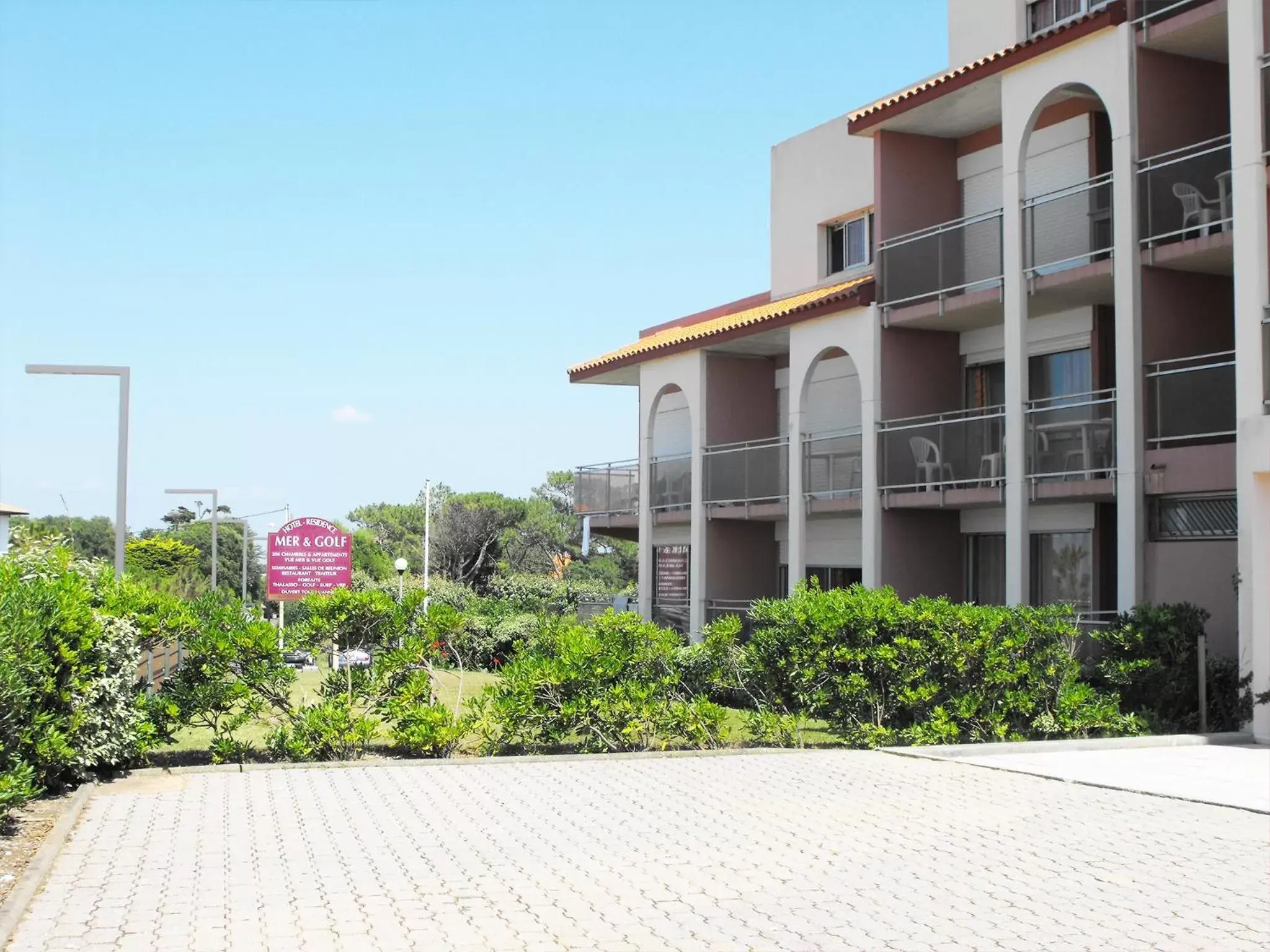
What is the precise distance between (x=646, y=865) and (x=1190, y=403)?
11.5 m

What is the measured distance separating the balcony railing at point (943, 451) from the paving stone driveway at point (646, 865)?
897 centimetres

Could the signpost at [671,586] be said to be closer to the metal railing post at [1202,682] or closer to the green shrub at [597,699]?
the metal railing post at [1202,682]

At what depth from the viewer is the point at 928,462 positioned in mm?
21188

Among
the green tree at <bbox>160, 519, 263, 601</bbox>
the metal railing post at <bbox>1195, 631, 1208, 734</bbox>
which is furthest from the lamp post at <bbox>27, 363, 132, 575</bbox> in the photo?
the green tree at <bbox>160, 519, 263, 601</bbox>

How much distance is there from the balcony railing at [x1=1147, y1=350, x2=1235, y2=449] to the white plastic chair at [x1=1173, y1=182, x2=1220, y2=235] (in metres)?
1.72

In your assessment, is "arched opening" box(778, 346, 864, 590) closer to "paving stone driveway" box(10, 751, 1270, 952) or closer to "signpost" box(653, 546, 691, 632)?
"signpost" box(653, 546, 691, 632)

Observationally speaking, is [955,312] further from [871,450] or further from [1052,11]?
[1052,11]

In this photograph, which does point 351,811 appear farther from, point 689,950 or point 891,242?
point 891,242

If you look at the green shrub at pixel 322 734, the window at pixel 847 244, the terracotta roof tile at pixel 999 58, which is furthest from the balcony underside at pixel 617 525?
the green shrub at pixel 322 734

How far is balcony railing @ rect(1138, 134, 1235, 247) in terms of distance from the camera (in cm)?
1702

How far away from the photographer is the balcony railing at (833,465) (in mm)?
23375

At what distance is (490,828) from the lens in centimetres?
925

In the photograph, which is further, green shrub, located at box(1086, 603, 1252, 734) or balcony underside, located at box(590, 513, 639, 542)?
balcony underside, located at box(590, 513, 639, 542)

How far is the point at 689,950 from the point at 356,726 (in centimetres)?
652
